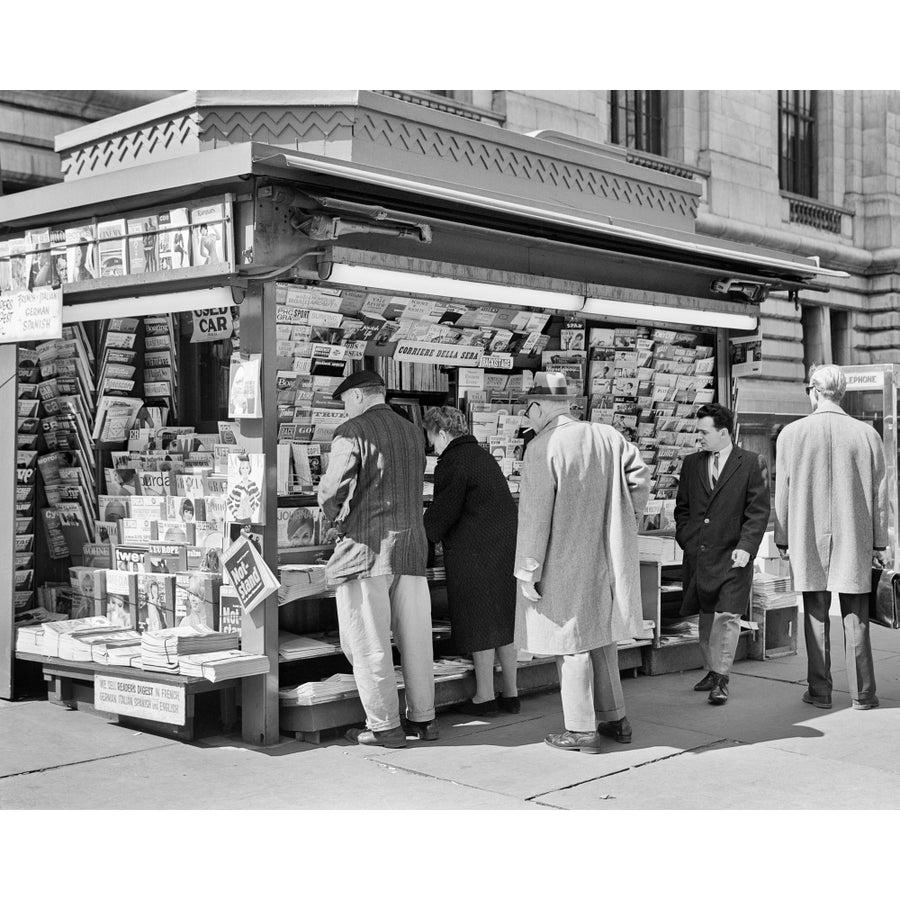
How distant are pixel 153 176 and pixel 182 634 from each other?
218 cm

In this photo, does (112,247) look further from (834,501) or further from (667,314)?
(834,501)

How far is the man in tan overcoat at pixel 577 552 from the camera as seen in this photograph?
18.6ft

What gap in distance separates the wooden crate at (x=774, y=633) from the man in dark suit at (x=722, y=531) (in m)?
1.32

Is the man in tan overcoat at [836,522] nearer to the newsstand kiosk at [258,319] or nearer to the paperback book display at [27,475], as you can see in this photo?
the newsstand kiosk at [258,319]

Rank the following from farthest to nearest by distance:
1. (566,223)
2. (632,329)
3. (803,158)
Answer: (803,158) < (632,329) < (566,223)

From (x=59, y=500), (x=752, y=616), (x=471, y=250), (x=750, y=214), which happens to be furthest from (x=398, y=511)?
(x=750, y=214)

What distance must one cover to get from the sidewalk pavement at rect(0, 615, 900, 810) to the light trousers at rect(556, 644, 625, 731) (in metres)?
A: 0.17

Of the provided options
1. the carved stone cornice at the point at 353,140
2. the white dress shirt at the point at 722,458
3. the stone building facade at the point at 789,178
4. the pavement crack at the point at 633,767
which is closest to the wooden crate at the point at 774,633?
the white dress shirt at the point at 722,458

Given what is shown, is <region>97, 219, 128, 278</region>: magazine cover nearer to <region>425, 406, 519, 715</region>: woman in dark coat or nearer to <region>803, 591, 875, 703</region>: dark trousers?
<region>425, 406, 519, 715</region>: woman in dark coat

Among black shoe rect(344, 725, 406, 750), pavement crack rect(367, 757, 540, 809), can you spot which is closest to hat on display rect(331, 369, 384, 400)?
black shoe rect(344, 725, 406, 750)

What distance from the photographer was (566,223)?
20.9 feet

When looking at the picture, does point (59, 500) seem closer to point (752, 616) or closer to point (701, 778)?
point (701, 778)

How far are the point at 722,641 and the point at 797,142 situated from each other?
16.3 metres

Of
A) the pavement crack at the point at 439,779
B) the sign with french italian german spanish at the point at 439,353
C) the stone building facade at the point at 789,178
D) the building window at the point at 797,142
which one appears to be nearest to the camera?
the pavement crack at the point at 439,779
